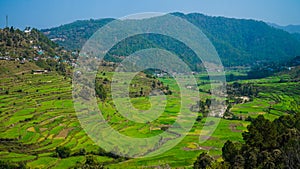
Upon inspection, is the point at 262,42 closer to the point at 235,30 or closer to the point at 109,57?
the point at 235,30

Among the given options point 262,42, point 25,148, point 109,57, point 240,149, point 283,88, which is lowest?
point 25,148

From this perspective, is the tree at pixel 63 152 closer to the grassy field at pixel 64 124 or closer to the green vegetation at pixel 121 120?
the green vegetation at pixel 121 120

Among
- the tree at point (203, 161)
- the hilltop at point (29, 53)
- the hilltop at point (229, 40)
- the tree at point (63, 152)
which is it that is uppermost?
the hilltop at point (229, 40)

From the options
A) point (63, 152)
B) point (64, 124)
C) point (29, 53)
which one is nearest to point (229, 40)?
point (29, 53)

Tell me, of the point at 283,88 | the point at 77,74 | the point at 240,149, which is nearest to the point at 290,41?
the point at 283,88

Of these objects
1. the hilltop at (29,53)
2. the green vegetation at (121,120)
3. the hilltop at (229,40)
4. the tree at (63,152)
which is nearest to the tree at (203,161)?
the green vegetation at (121,120)
